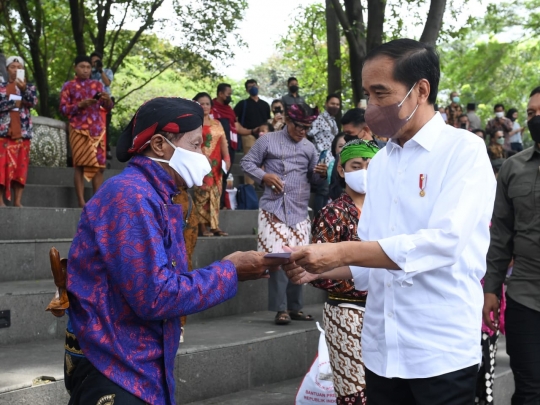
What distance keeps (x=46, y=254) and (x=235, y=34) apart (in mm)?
10751

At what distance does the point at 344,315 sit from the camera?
15.5 ft

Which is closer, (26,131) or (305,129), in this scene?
(305,129)

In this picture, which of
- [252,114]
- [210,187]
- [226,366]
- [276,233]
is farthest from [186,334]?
[252,114]

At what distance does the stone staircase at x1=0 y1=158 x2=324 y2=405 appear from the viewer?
5312 mm

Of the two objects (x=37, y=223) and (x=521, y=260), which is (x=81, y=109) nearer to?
(x=37, y=223)

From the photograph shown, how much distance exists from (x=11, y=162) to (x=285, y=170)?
3.07 meters

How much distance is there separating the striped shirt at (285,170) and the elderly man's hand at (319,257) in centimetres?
520

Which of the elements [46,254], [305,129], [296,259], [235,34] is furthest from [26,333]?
[235,34]

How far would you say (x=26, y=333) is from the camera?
6.27 meters

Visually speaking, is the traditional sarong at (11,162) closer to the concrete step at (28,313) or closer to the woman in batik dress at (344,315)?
the concrete step at (28,313)

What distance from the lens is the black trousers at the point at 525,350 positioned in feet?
15.1

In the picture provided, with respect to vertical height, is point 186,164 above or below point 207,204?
above

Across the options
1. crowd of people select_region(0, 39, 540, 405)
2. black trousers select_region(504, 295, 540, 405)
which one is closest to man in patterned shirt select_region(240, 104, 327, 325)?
black trousers select_region(504, 295, 540, 405)

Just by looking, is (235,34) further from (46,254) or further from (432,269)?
(432,269)
